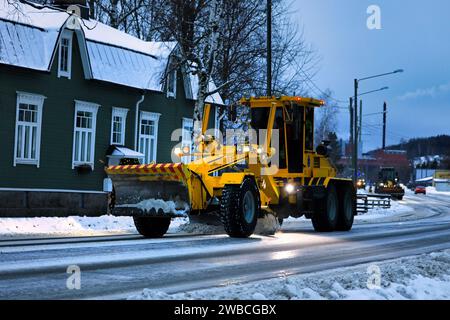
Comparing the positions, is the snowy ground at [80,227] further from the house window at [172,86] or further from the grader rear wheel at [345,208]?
the house window at [172,86]

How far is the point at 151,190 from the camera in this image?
624 inches

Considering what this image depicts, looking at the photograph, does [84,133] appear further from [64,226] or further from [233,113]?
[233,113]

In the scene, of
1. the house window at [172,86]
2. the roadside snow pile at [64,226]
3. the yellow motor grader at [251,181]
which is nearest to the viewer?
the yellow motor grader at [251,181]

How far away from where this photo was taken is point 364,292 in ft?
28.2

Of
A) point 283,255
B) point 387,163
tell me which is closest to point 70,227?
point 283,255

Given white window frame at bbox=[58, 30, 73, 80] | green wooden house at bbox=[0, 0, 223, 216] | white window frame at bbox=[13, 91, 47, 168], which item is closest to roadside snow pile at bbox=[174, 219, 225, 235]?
green wooden house at bbox=[0, 0, 223, 216]

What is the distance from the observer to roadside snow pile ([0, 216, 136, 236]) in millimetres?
19828

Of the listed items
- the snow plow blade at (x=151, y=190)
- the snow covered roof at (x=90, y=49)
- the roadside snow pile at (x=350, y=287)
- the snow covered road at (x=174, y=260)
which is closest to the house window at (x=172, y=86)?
the snow covered roof at (x=90, y=49)

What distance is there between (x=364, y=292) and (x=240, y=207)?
726 centimetres

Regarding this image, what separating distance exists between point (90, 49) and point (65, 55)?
101cm

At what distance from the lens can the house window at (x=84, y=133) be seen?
28969 millimetres

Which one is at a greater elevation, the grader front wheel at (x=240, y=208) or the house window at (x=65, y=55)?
the house window at (x=65, y=55)

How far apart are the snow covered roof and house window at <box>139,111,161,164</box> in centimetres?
139

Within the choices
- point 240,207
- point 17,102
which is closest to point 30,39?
point 17,102
